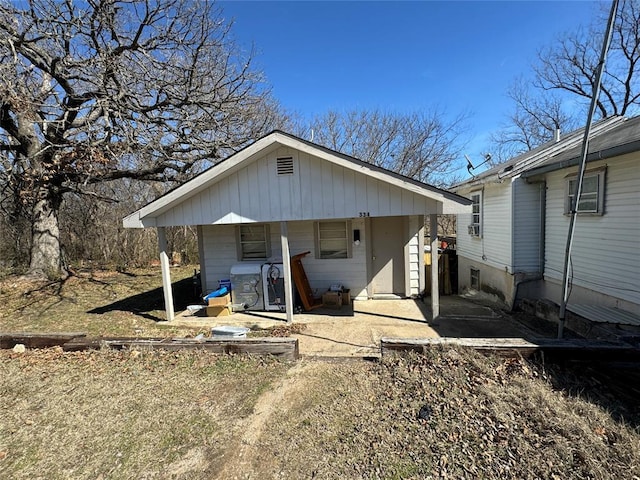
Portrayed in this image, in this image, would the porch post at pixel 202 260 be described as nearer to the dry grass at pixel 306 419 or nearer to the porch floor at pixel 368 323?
the porch floor at pixel 368 323

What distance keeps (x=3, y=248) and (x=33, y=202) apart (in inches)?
164

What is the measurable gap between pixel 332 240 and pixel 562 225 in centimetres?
572

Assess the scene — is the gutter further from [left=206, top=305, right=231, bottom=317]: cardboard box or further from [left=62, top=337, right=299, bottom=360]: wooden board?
[left=206, top=305, right=231, bottom=317]: cardboard box

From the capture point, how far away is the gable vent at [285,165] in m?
6.27

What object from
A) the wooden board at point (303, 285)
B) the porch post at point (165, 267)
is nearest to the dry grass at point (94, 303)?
the porch post at point (165, 267)

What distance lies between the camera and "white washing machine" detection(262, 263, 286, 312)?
745 cm

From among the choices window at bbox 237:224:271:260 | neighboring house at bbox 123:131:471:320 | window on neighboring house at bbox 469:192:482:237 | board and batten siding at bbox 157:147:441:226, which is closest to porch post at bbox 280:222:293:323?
neighboring house at bbox 123:131:471:320

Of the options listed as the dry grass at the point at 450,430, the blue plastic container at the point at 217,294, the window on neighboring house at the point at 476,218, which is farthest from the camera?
the window on neighboring house at the point at 476,218

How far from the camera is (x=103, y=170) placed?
10891 millimetres

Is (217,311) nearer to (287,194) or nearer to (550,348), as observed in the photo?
(287,194)

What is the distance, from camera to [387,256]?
867 cm

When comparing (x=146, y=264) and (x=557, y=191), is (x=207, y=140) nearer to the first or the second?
(x=146, y=264)

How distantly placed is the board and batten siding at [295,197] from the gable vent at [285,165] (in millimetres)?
64

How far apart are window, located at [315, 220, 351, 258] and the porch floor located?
143cm
